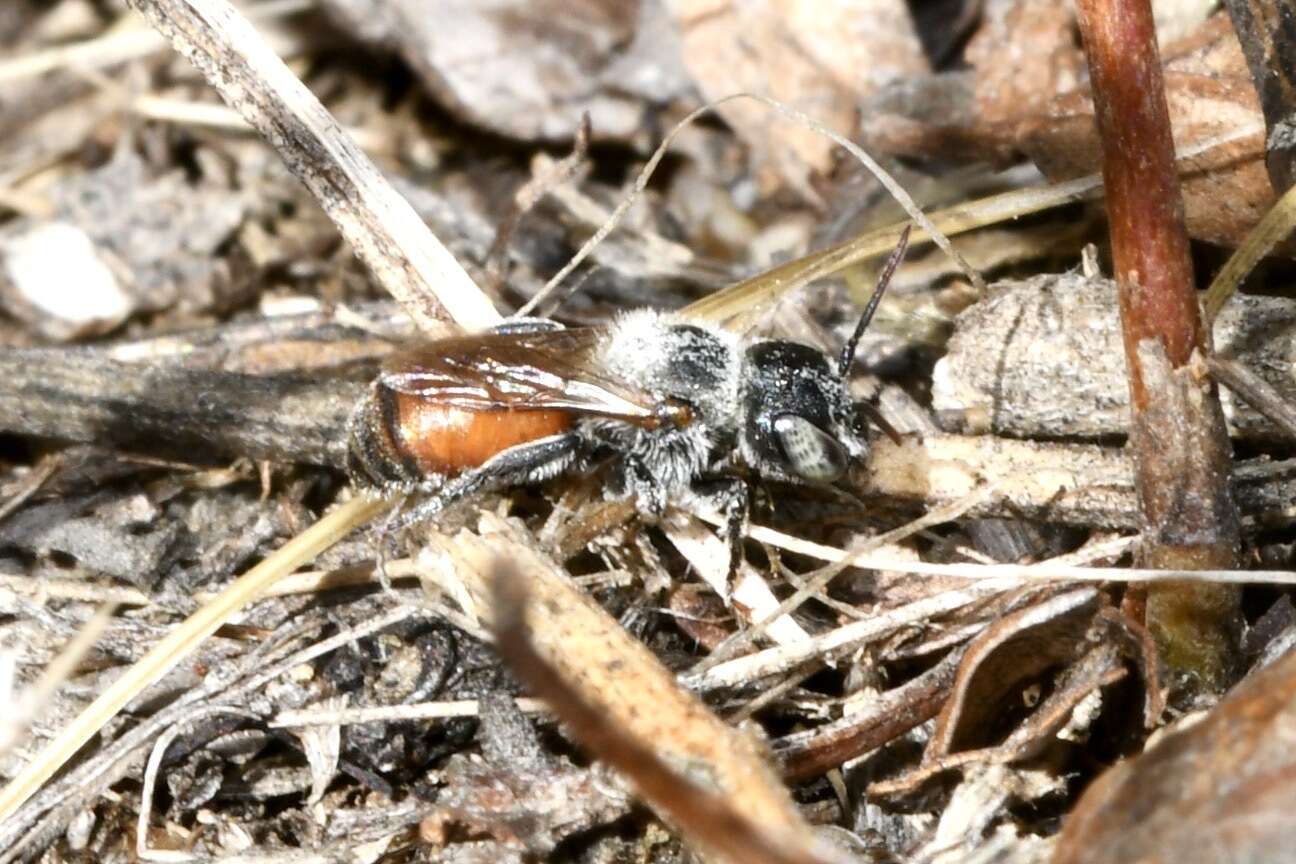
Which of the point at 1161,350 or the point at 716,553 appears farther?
the point at 716,553

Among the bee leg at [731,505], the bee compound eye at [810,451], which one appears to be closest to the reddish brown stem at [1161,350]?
the bee compound eye at [810,451]

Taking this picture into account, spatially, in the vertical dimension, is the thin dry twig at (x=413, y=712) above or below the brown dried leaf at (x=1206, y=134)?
below

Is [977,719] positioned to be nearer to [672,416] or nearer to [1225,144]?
[672,416]

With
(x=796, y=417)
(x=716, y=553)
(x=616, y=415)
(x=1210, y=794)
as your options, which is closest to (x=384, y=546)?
(x=616, y=415)

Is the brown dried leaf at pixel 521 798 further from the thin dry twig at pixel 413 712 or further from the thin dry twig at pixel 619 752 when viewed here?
the thin dry twig at pixel 619 752

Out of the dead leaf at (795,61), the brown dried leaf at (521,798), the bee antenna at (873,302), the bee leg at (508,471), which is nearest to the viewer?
the brown dried leaf at (521,798)

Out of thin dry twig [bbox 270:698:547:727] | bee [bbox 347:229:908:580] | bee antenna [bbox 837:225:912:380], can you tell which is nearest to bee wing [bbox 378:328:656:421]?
bee [bbox 347:229:908:580]

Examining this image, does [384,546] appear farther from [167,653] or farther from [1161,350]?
[1161,350]
